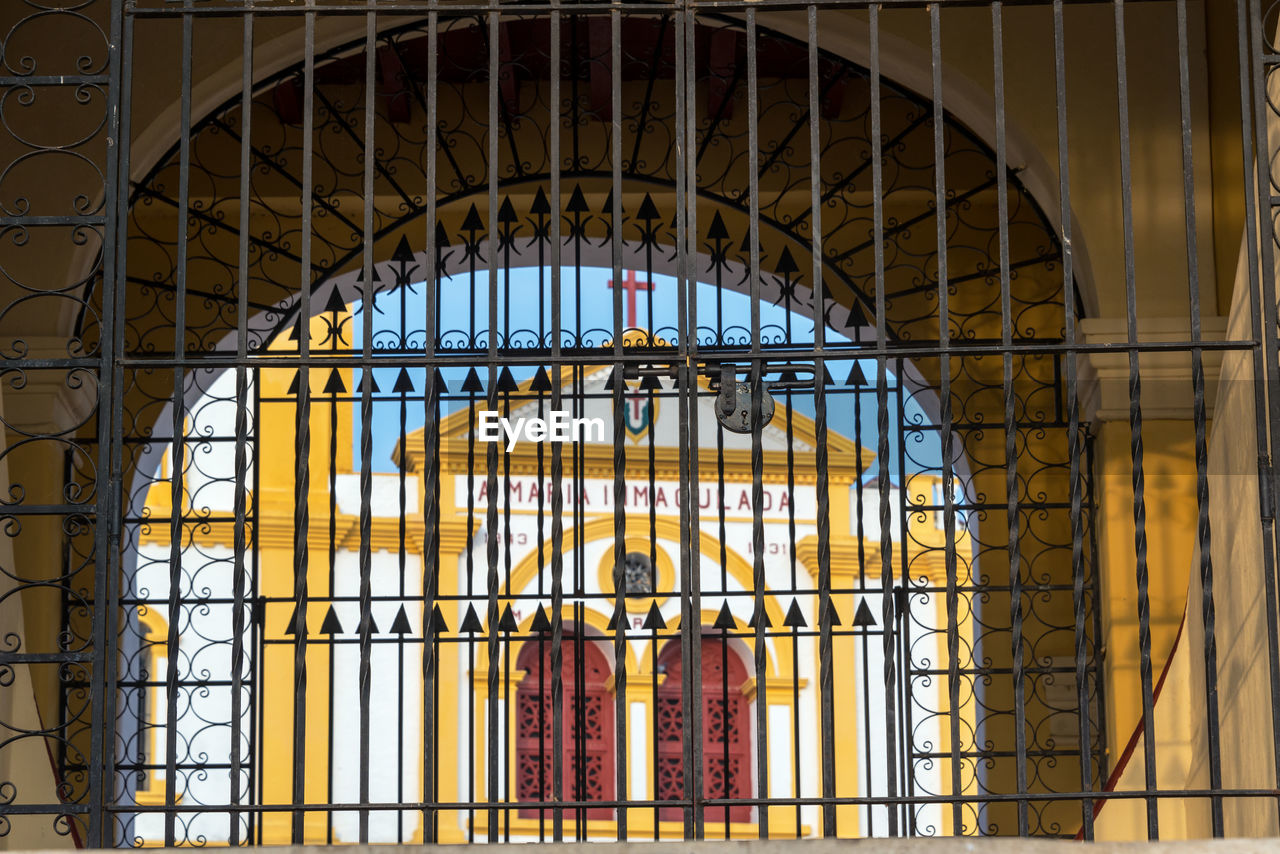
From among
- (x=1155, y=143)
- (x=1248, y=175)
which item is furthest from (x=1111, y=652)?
(x=1248, y=175)

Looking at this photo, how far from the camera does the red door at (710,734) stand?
2094 cm

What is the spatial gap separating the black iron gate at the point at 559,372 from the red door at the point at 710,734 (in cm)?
10

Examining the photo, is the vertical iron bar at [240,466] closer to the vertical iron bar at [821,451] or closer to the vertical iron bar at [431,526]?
the vertical iron bar at [431,526]

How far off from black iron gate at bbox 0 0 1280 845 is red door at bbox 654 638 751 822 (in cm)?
10

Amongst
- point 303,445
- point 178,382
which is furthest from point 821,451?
point 178,382

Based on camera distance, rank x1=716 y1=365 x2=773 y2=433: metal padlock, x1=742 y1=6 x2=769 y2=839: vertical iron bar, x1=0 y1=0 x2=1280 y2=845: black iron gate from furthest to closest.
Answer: x1=716 y1=365 x2=773 y2=433: metal padlock → x1=0 y1=0 x2=1280 y2=845: black iron gate → x1=742 y1=6 x2=769 y2=839: vertical iron bar

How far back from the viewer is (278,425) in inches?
890

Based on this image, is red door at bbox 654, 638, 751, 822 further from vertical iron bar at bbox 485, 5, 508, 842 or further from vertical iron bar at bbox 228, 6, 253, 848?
vertical iron bar at bbox 228, 6, 253, 848

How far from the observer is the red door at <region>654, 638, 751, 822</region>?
→ 68.7 ft

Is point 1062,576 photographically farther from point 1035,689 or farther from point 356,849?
point 356,849

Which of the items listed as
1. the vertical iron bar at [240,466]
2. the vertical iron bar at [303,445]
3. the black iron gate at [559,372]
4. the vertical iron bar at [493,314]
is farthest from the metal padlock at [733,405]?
the vertical iron bar at [240,466]

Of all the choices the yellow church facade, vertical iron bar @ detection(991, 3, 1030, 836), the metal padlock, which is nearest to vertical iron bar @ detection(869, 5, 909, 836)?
vertical iron bar @ detection(991, 3, 1030, 836)

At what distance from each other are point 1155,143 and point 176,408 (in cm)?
452

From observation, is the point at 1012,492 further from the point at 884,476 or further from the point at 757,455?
the point at 757,455
